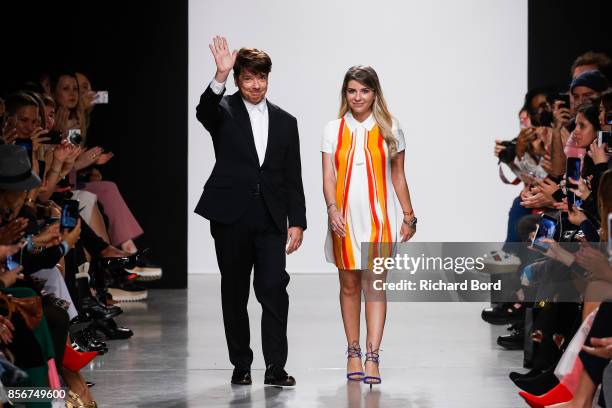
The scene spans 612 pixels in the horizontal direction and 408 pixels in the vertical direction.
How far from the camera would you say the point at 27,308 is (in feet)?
12.2

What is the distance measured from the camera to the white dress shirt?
4805mm

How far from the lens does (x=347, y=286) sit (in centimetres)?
486

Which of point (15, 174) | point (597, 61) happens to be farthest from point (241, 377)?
point (597, 61)

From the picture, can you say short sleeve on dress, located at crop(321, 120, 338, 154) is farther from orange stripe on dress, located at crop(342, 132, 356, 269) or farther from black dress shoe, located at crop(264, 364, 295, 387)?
black dress shoe, located at crop(264, 364, 295, 387)

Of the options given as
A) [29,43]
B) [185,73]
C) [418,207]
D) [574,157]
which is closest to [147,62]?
[185,73]

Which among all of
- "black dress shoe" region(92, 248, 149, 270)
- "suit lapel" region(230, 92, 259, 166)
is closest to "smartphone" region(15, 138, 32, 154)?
"suit lapel" region(230, 92, 259, 166)

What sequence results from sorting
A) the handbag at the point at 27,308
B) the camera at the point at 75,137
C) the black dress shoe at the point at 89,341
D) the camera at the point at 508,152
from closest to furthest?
the handbag at the point at 27,308
the black dress shoe at the point at 89,341
the camera at the point at 75,137
the camera at the point at 508,152

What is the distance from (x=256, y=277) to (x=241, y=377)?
16.2 inches

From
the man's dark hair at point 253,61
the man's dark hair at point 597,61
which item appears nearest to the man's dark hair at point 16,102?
the man's dark hair at point 253,61

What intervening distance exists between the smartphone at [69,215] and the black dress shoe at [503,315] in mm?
2534

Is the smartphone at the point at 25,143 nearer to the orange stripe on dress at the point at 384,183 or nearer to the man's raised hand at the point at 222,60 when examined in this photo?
the man's raised hand at the point at 222,60

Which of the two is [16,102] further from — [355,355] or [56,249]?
[355,355]

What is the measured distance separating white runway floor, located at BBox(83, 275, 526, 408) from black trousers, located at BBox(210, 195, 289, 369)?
0.52 ft

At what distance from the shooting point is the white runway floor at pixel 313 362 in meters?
4.48
